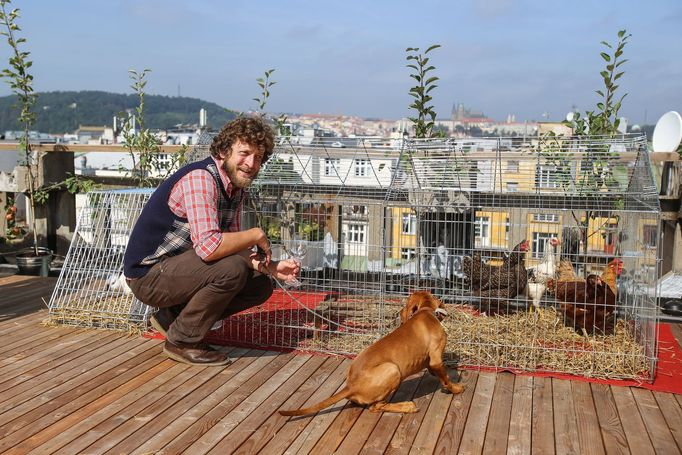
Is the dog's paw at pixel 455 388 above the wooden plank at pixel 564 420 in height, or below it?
above

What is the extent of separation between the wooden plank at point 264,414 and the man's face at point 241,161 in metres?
1.17

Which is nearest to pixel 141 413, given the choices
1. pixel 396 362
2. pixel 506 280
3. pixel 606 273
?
pixel 396 362

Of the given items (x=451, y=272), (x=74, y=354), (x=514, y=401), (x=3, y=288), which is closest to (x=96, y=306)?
(x=74, y=354)

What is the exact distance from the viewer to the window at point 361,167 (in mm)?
6234

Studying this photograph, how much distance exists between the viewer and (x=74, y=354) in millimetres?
4156

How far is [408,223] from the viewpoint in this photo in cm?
498

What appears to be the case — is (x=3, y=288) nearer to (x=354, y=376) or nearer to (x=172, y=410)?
(x=172, y=410)

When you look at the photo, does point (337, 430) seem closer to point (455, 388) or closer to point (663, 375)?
point (455, 388)

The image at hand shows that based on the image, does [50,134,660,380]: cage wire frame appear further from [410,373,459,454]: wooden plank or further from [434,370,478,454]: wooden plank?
[410,373,459,454]: wooden plank

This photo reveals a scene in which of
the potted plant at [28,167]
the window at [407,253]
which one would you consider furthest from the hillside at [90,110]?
the window at [407,253]

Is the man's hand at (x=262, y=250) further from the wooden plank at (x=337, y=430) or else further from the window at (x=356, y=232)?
the window at (x=356, y=232)

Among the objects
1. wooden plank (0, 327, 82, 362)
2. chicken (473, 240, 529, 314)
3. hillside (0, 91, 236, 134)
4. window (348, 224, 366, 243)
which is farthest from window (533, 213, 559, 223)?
hillside (0, 91, 236, 134)

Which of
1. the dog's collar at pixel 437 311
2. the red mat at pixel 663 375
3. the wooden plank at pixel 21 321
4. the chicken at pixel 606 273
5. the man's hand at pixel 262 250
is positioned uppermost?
the man's hand at pixel 262 250

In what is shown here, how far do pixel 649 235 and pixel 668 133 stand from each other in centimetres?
288
